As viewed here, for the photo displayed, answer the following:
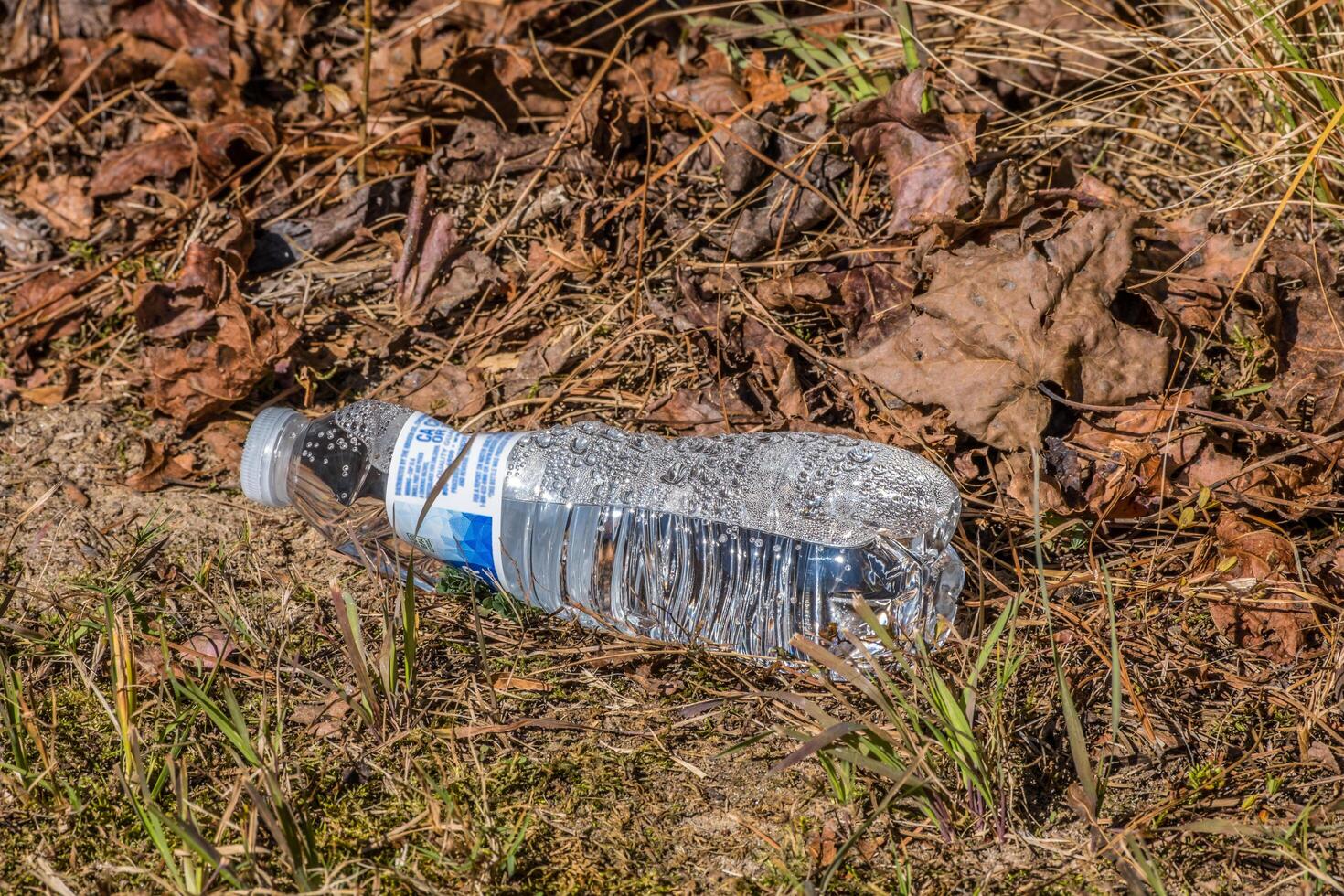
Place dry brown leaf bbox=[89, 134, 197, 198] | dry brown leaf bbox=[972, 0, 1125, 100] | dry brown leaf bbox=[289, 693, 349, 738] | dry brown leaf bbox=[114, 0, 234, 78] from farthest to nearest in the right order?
1. dry brown leaf bbox=[114, 0, 234, 78]
2. dry brown leaf bbox=[89, 134, 197, 198]
3. dry brown leaf bbox=[972, 0, 1125, 100]
4. dry brown leaf bbox=[289, 693, 349, 738]

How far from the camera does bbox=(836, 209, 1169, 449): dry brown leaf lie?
7.00 feet

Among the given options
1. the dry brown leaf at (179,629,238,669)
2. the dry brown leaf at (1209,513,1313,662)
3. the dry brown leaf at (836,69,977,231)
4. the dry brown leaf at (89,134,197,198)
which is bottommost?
the dry brown leaf at (179,629,238,669)

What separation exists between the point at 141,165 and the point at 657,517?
195cm

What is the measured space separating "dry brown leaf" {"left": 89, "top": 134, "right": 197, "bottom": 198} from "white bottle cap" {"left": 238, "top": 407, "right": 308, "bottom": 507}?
1.13 m

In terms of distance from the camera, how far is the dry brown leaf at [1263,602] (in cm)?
194

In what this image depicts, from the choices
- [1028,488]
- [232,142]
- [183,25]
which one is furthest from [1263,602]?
[183,25]

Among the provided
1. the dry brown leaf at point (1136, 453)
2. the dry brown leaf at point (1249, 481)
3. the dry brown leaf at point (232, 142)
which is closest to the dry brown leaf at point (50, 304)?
the dry brown leaf at point (232, 142)

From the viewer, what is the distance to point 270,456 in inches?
86.7

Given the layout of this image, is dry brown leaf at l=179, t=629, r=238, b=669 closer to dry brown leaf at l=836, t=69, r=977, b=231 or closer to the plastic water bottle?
the plastic water bottle

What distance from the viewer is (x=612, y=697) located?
1.92 meters

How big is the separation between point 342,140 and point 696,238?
1137 mm

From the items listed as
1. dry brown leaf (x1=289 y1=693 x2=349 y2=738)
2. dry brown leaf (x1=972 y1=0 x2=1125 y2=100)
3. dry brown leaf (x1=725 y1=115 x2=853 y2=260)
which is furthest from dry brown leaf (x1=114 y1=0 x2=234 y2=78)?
dry brown leaf (x1=972 y1=0 x2=1125 y2=100)

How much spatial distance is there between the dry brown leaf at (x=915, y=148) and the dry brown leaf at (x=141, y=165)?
194cm

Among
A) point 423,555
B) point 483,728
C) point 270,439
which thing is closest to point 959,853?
point 483,728
